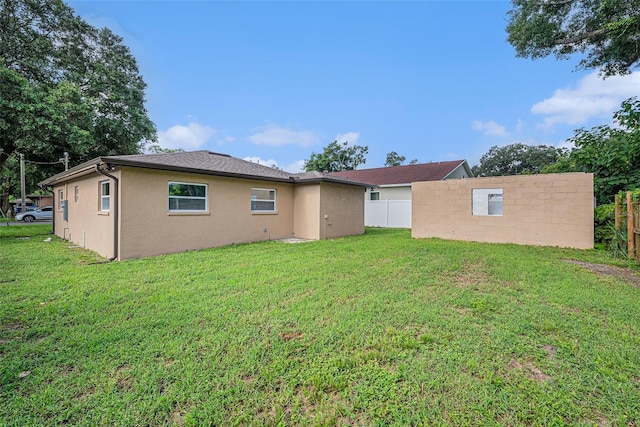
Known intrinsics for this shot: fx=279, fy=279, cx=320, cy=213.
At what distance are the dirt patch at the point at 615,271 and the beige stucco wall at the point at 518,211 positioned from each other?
2717 mm

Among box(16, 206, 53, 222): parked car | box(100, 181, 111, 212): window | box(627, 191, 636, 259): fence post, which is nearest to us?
box(627, 191, 636, 259): fence post

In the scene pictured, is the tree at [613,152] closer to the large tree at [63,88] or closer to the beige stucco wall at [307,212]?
the beige stucco wall at [307,212]

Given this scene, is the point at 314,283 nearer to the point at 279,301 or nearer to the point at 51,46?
the point at 279,301

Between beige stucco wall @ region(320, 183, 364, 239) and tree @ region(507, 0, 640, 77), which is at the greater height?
tree @ region(507, 0, 640, 77)

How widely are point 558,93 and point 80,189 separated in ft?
77.2

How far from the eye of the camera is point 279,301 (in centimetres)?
415

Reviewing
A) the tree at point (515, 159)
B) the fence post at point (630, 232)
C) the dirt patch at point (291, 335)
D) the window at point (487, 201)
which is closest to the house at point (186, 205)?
the window at point (487, 201)

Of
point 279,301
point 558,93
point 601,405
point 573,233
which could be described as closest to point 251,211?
point 279,301

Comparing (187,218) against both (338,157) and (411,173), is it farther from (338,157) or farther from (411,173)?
(338,157)

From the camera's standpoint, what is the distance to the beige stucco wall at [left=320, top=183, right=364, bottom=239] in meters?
11.5

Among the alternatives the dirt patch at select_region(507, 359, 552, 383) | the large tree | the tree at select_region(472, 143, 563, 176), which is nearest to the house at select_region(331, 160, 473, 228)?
the large tree

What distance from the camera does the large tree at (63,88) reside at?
1062 centimetres

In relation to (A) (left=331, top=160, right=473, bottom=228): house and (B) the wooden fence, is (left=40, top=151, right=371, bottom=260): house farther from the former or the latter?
(B) the wooden fence

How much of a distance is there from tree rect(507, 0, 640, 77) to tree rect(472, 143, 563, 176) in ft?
86.1
